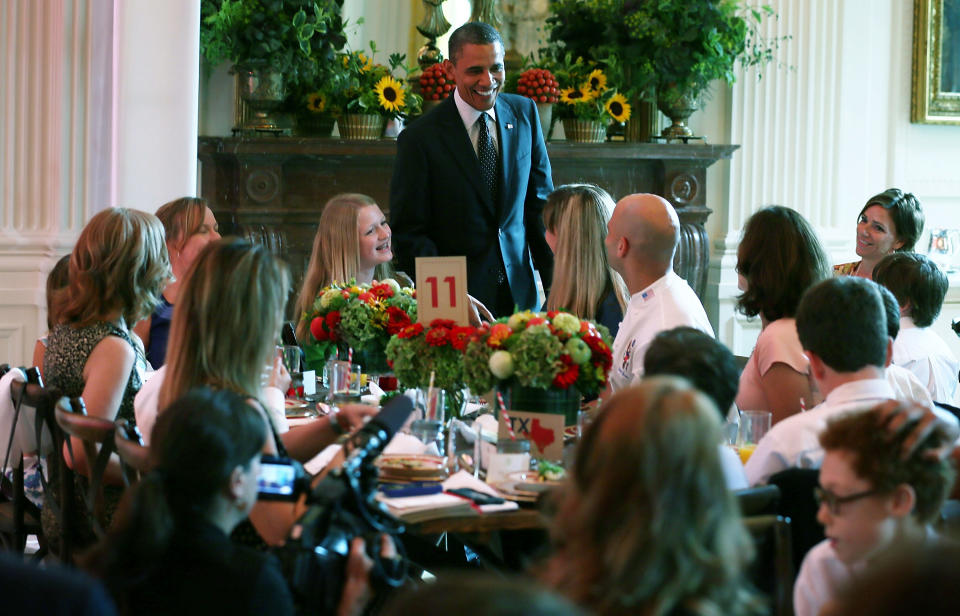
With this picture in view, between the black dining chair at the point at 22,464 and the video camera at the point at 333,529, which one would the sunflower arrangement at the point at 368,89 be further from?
the video camera at the point at 333,529

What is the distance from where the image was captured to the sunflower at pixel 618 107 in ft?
21.2

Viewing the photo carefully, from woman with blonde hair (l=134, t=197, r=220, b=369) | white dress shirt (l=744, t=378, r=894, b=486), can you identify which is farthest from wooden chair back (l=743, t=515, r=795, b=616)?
woman with blonde hair (l=134, t=197, r=220, b=369)

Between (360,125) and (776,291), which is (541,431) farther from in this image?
(360,125)

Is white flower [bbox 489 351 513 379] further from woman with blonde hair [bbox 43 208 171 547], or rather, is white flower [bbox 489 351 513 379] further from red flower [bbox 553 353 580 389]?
woman with blonde hair [bbox 43 208 171 547]

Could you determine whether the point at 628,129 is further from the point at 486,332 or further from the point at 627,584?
the point at 627,584

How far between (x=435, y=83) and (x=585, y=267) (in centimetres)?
246

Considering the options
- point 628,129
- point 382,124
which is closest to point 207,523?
point 382,124

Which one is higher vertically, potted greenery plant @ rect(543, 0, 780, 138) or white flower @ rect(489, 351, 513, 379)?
potted greenery plant @ rect(543, 0, 780, 138)

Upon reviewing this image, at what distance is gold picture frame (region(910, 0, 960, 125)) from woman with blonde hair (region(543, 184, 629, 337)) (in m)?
4.06

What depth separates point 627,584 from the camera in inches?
54.8

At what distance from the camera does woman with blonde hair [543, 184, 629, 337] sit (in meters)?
4.09

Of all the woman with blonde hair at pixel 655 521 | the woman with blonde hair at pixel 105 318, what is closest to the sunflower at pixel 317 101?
the woman with blonde hair at pixel 105 318

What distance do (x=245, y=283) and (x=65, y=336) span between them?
3.72 feet

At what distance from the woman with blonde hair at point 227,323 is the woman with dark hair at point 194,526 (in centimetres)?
51
